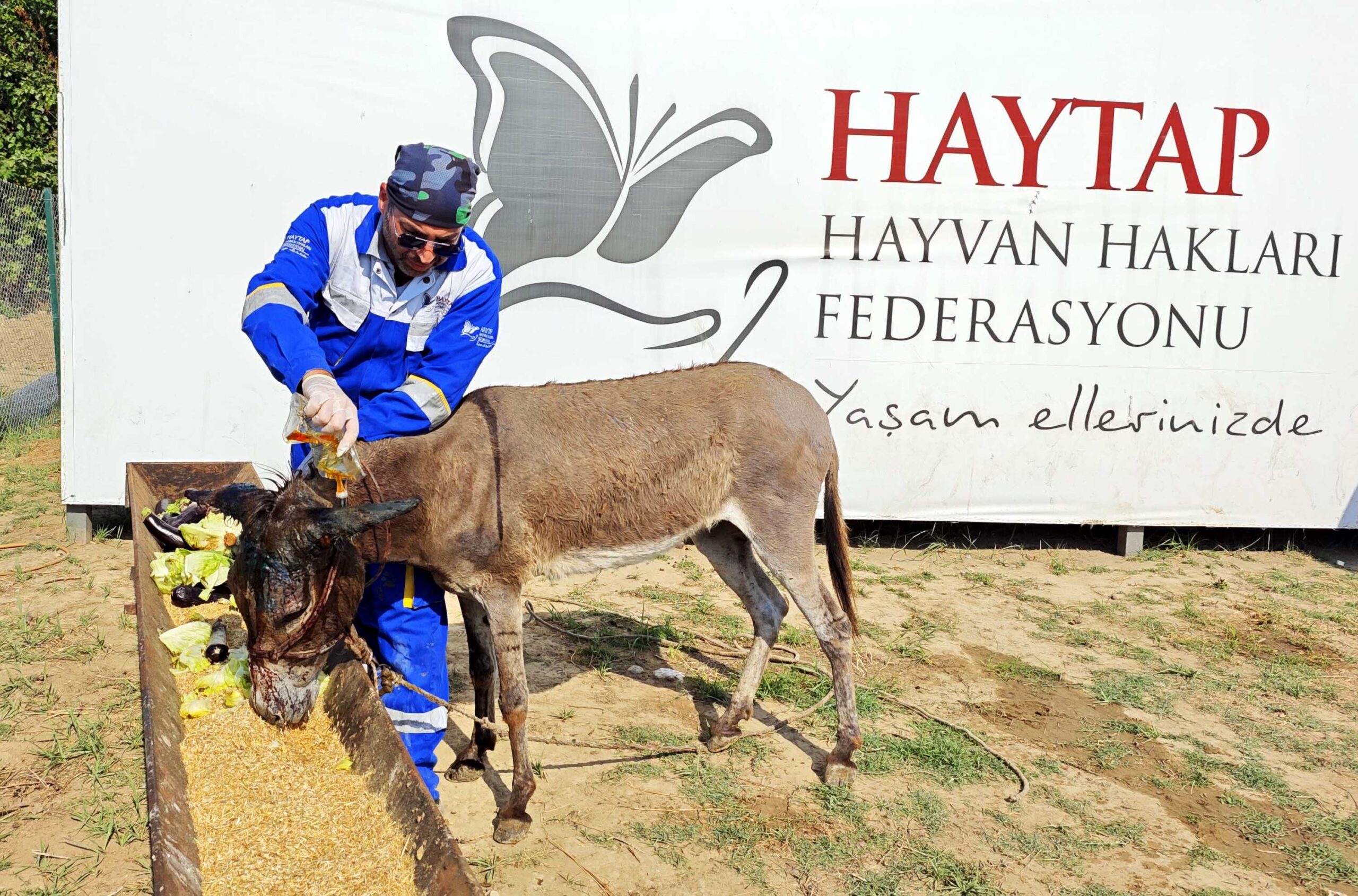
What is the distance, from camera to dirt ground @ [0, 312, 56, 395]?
8.91 metres

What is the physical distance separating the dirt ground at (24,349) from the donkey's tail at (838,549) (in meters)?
7.44

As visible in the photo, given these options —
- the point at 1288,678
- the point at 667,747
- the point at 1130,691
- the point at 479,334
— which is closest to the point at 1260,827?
the point at 1130,691

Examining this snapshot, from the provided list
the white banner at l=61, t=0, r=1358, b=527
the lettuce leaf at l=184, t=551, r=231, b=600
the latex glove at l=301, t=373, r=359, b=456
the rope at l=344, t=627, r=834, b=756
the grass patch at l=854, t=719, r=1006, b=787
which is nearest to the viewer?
the latex glove at l=301, t=373, r=359, b=456

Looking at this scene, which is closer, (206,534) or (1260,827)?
(1260,827)

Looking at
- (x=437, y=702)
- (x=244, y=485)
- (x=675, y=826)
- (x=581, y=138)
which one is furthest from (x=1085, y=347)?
(x=244, y=485)

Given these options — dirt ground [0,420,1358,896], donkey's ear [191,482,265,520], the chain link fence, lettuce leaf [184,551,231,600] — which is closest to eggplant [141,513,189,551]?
lettuce leaf [184,551,231,600]

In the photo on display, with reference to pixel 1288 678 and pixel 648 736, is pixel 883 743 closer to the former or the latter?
pixel 648 736

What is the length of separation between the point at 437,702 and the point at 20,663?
2654 millimetres

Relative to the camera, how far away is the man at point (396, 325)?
3170 mm

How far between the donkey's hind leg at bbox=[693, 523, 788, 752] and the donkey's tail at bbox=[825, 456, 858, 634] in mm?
283

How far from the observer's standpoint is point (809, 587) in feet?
14.4

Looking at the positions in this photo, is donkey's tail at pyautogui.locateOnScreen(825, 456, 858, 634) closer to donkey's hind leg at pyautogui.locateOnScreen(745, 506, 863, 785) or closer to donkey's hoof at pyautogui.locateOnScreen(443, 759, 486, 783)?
donkey's hind leg at pyautogui.locateOnScreen(745, 506, 863, 785)

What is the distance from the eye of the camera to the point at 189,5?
6266mm

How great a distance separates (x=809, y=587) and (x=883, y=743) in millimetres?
894
